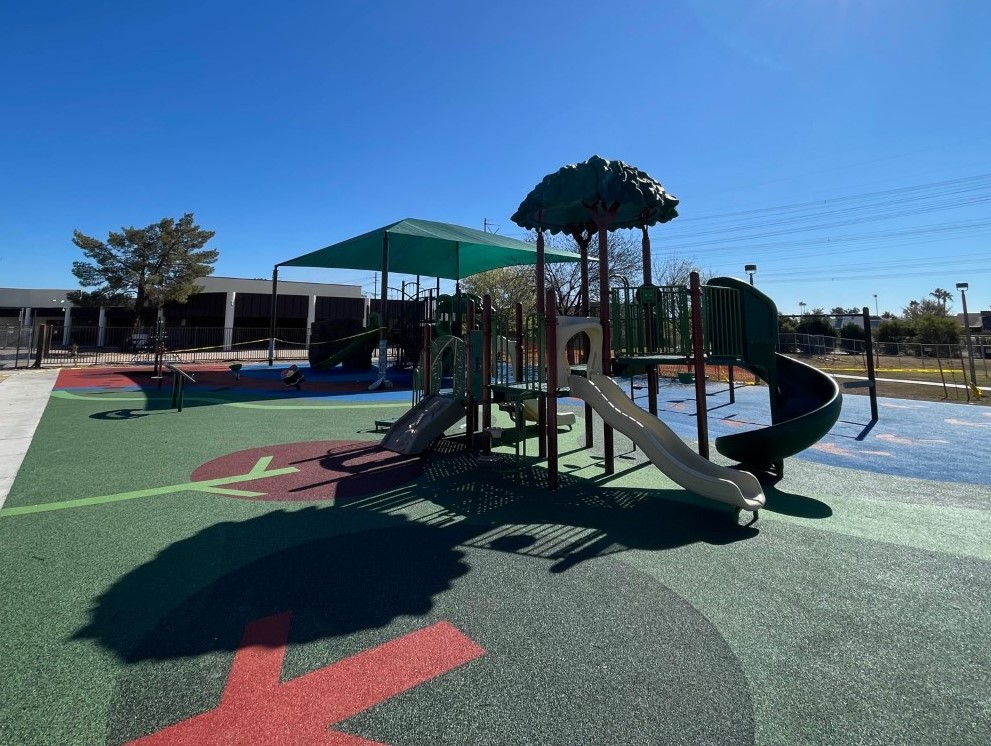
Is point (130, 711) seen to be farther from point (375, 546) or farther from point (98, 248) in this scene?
point (98, 248)

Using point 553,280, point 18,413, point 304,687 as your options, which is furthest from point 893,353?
point 18,413

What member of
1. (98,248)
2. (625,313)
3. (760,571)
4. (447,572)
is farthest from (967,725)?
(98,248)

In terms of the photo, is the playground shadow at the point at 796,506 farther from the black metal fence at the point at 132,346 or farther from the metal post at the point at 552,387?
the black metal fence at the point at 132,346

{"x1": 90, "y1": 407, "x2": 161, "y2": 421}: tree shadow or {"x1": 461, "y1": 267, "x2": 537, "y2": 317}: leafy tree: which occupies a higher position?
{"x1": 461, "y1": 267, "x2": 537, "y2": 317}: leafy tree

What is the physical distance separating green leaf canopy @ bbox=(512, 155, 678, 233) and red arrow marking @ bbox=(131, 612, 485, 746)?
5.44 meters

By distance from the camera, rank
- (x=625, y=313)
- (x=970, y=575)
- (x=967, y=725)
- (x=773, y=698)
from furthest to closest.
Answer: (x=625, y=313), (x=970, y=575), (x=773, y=698), (x=967, y=725)

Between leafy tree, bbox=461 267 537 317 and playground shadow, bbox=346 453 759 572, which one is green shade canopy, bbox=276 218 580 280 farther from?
playground shadow, bbox=346 453 759 572

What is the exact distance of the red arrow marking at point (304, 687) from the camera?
1850 millimetres

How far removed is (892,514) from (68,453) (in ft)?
34.1

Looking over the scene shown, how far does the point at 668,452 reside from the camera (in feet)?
16.7

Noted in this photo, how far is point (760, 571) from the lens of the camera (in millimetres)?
3354

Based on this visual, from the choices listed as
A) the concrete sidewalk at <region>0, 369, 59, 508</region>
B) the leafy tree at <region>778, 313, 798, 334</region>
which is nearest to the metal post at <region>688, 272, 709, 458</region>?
the concrete sidewalk at <region>0, 369, 59, 508</region>

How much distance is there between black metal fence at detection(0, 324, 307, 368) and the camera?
23844mm

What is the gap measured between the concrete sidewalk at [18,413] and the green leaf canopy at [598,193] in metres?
7.10
